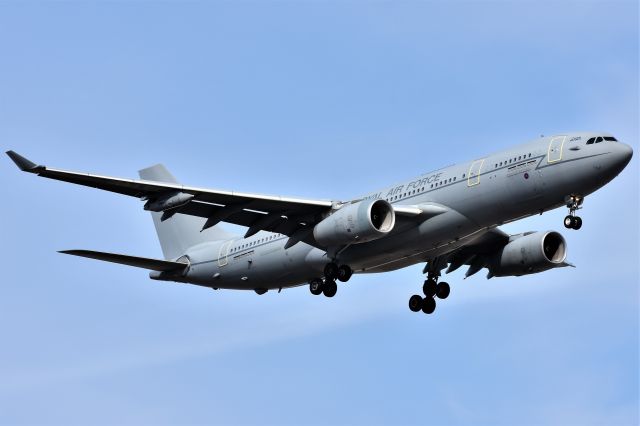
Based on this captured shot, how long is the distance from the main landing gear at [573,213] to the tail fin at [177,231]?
16.0 m

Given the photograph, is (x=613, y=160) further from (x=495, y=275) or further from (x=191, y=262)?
(x=191, y=262)

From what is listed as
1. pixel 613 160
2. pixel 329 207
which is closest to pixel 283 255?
pixel 329 207

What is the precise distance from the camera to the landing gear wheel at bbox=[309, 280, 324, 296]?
45125 mm

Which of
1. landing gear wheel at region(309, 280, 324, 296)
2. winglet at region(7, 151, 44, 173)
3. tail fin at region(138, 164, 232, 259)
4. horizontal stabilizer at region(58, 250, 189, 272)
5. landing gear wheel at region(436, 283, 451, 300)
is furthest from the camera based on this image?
tail fin at region(138, 164, 232, 259)

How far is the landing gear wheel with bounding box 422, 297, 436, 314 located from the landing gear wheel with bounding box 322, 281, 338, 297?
16.6ft

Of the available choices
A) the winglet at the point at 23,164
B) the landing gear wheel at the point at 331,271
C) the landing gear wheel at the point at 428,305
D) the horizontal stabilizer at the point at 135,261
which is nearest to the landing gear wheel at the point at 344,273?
the landing gear wheel at the point at 331,271

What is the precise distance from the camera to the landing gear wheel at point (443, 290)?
158 ft

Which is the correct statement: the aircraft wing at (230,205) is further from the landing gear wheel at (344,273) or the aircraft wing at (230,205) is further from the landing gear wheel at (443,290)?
the landing gear wheel at (443,290)

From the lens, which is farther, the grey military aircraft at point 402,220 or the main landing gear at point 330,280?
the main landing gear at point 330,280

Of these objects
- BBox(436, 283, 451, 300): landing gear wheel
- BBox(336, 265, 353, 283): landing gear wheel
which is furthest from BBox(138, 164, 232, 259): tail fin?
BBox(436, 283, 451, 300): landing gear wheel

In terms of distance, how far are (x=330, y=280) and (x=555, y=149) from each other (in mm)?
9721

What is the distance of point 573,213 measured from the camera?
1566 inches

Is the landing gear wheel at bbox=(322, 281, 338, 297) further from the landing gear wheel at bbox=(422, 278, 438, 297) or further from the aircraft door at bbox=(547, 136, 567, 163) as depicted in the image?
the aircraft door at bbox=(547, 136, 567, 163)

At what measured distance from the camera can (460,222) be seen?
4128 cm
